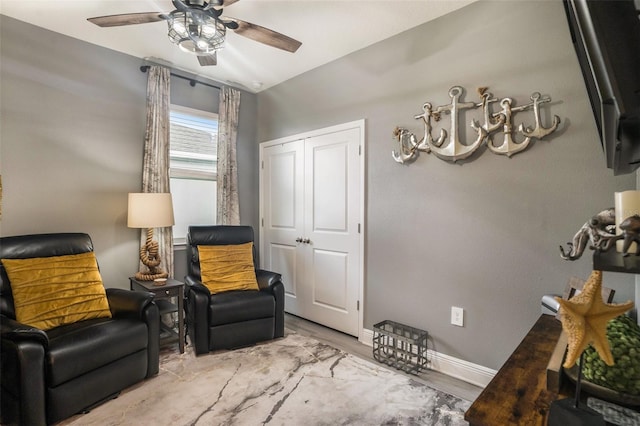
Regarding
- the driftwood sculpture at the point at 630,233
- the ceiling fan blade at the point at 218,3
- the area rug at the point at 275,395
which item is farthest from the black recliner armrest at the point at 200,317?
the driftwood sculpture at the point at 630,233

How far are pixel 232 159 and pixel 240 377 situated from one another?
2447 mm

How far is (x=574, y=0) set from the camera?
66cm

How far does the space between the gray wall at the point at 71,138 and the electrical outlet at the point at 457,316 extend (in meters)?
3.00

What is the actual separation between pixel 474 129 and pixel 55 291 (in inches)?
124

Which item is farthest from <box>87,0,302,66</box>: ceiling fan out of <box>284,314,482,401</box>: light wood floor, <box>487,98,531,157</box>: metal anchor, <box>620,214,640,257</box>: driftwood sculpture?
<box>284,314,482,401</box>: light wood floor

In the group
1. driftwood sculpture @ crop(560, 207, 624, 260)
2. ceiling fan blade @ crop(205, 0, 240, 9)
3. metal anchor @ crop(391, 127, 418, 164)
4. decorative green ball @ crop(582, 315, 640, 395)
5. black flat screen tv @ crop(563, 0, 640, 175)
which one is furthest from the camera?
metal anchor @ crop(391, 127, 418, 164)

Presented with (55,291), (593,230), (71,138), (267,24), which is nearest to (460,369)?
Result: (593,230)

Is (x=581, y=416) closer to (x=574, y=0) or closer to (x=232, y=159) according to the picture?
(x=574, y=0)

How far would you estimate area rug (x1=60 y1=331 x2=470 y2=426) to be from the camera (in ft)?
6.37

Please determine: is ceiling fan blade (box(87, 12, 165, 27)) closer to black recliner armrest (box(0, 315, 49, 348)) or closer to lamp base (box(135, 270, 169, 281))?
black recliner armrest (box(0, 315, 49, 348))

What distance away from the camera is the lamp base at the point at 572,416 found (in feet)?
2.17

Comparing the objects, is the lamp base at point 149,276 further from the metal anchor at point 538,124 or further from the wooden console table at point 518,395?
the metal anchor at point 538,124

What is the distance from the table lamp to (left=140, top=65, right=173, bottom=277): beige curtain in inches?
12.5

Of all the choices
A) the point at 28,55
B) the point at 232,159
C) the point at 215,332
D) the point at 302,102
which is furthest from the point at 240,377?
the point at 28,55
